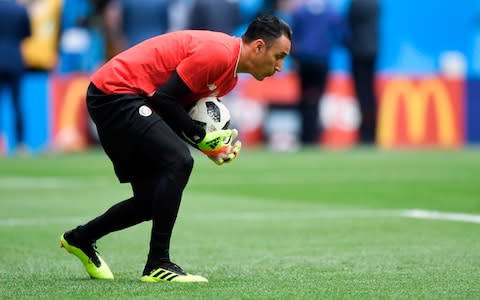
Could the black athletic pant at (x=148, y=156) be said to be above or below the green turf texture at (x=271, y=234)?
above

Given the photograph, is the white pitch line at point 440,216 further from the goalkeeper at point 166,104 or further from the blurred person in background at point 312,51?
→ the blurred person in background at point 312,51

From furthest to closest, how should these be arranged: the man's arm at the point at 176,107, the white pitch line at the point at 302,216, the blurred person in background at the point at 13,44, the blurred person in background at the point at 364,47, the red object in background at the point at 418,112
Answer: the red object in background at the point at 418,112 < the blurred person in background at the point at 364,47 < the blurred person in background at the point at 13,44 < the white pitch line at the point at 302,216 < the man's arm at the point at 176,107

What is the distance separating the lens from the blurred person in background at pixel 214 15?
22.8m

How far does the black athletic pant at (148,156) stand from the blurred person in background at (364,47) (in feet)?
53.3

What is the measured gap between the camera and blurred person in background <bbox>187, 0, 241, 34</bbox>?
22750mm

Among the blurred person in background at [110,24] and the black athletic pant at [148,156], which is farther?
the blurred person in background at [110,24]

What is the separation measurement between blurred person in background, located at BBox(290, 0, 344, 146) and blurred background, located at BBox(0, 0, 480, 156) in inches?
0.8

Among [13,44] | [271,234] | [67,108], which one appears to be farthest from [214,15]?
[271,234]

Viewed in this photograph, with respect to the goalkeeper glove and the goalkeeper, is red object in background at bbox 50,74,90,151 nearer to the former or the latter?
the goalkeeper

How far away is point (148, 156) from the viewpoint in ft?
22.7

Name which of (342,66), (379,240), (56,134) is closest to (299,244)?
(379,240)

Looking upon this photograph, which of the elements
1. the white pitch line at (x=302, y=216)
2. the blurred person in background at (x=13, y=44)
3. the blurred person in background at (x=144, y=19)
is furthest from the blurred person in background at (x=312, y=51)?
the white pitch line at (x=302, y=216)

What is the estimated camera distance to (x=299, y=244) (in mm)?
8977

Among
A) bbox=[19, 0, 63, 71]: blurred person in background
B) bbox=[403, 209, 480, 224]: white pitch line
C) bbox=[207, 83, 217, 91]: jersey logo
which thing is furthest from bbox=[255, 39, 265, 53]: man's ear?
bbox=[19, 0, 63, 71]: blurred person in background
